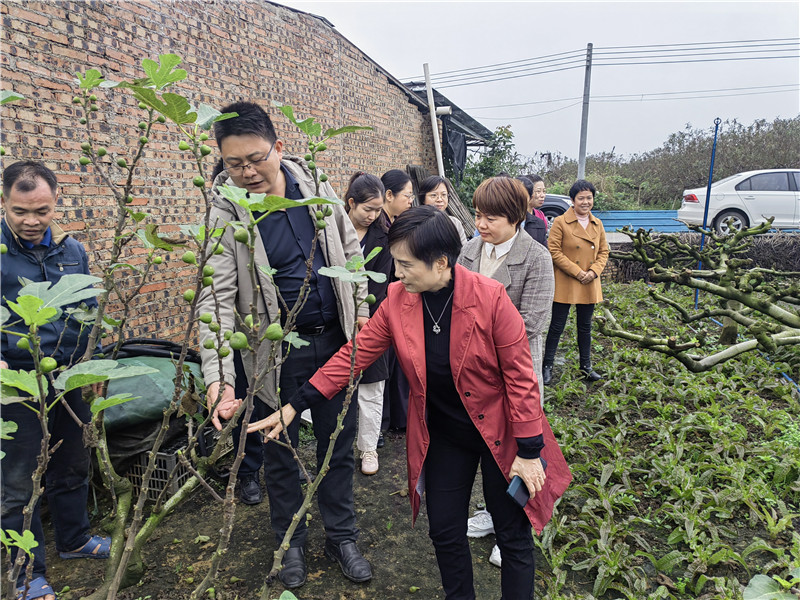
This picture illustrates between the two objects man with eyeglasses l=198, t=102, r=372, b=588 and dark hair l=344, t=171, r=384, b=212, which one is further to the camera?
dark hair l=344, t=171, r=384, b=212

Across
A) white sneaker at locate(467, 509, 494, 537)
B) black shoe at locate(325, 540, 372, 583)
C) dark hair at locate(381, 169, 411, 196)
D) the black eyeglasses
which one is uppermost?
the black eyeglasses

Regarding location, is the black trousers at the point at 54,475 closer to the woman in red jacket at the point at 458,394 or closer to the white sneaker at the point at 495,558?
the woman in red jacket at the point at 458,394

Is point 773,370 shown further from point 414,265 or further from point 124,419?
point 124,419

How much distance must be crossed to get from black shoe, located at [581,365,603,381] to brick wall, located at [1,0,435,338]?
379 cm

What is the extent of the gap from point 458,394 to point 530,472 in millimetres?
363

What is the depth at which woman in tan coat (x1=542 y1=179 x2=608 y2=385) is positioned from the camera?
15.9ft

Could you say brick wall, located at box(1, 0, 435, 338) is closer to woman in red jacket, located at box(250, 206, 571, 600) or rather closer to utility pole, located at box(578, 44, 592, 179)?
woman in red jacket, located at box(250, 206, 571, 600)

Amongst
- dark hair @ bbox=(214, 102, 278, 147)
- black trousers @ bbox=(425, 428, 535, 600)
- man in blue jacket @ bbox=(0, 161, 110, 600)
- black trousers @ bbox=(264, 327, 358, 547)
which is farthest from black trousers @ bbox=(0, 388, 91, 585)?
black trousers @ bbox=(425, 428, 535, 600)

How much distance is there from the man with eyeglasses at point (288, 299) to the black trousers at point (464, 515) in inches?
22.9

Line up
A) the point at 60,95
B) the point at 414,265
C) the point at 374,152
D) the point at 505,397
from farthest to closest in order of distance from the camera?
the point at 374,152 → the point at 60,95 → the point at 505,397 → the point at 414,265

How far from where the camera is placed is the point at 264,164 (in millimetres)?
2137

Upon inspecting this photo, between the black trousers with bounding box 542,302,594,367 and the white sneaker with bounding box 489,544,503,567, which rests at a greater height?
the black trousers with bounding box 542,302,594,367

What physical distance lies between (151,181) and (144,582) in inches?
125

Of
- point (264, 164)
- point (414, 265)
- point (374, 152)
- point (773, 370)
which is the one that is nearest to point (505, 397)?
point (414, 265)
